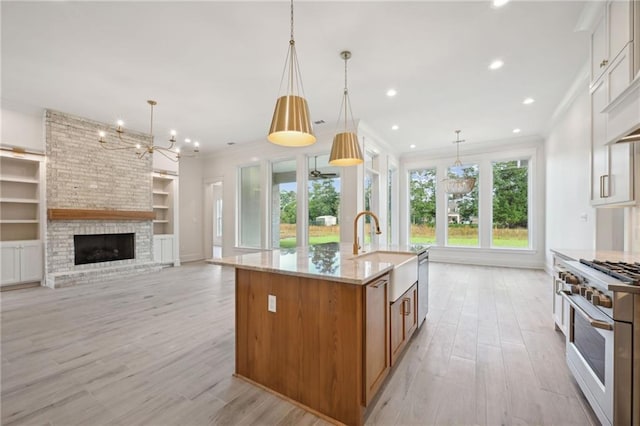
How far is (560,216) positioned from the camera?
5.27 m

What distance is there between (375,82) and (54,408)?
470 centimetres

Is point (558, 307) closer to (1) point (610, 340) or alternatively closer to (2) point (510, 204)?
(1) point (610, 340)

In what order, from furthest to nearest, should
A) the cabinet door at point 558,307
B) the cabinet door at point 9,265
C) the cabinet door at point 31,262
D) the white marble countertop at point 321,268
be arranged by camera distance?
the cabinet door at point 31,262, the cabinet door at point 9,265, the cabinet door at point 558,307, the white marble countertop at point 321,268

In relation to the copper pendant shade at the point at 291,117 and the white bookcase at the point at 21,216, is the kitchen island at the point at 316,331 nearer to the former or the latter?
the copper pendant shade at the point at 291,117

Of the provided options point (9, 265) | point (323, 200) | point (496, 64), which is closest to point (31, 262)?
point (9, 265)

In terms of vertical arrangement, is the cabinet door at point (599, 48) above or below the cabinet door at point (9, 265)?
above

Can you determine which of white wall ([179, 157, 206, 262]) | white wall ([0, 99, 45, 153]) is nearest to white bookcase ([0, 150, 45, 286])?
white wall ([0, 99, 45, 153])

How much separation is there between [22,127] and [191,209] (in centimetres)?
397

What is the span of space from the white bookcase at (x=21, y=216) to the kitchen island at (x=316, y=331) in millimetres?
5566

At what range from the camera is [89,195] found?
18.8 feet

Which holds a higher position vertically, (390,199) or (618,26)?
(618,26)

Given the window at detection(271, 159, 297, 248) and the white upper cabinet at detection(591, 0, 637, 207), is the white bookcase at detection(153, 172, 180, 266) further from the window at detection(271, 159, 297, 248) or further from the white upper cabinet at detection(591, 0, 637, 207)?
the white upper cabinet at detection(591, 0, 637, 207)

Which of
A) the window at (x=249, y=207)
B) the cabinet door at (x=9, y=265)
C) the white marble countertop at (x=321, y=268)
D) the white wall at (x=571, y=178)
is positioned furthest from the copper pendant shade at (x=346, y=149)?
the cabinet door at (x=9, y=265)

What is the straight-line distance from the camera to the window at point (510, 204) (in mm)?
6934
